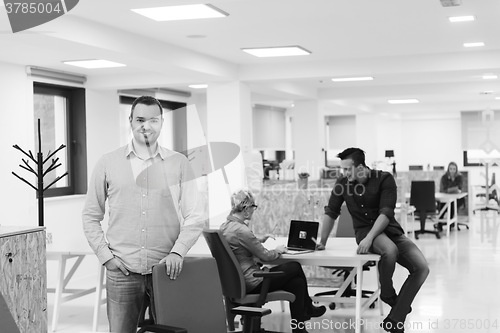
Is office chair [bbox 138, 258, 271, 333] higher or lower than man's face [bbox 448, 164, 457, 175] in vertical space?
lower

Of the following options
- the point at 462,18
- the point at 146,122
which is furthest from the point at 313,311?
the point at 462,18

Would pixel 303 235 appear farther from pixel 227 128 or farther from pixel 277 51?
pixel 227 128

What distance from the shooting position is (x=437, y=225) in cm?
1249

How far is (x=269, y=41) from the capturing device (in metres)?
7.76

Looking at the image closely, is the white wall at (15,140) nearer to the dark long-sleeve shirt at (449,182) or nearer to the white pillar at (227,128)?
the white pillar at (227,128)

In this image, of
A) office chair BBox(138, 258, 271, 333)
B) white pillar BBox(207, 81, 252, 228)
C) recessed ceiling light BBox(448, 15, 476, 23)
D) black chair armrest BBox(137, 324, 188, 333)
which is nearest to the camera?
black chair armrest BBox(137, 324, 188, 333)

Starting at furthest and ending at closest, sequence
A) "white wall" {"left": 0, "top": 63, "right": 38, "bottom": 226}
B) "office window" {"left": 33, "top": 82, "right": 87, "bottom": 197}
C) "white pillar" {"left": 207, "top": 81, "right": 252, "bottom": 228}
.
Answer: "white pillar" {"left": 207, "top": 81, "right": 252, "bottom": 228}
"office window" {"left": 33, "top": 82, "right": 87, "bottom": 197}
"white wall" {"left": 0, "top": 63, "right": 38, "bottom": 226}

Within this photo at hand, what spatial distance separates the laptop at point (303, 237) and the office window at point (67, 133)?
4744mm

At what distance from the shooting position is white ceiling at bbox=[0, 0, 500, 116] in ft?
19.7

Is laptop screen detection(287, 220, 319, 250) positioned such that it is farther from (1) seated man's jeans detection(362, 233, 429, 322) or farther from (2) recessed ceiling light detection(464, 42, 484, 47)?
(2) recessed ceiling light detection(464, 42, 484, 47)

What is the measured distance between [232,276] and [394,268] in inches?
47.7

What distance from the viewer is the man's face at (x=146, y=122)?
125 inches

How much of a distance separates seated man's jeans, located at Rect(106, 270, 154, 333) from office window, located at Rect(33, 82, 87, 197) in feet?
21.0

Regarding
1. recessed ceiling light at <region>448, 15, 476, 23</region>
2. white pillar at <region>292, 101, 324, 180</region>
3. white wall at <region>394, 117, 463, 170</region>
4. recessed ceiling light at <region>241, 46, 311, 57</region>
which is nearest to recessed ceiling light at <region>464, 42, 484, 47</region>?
recessed ceiling light at <region>448, 15, 476, 23</region>
